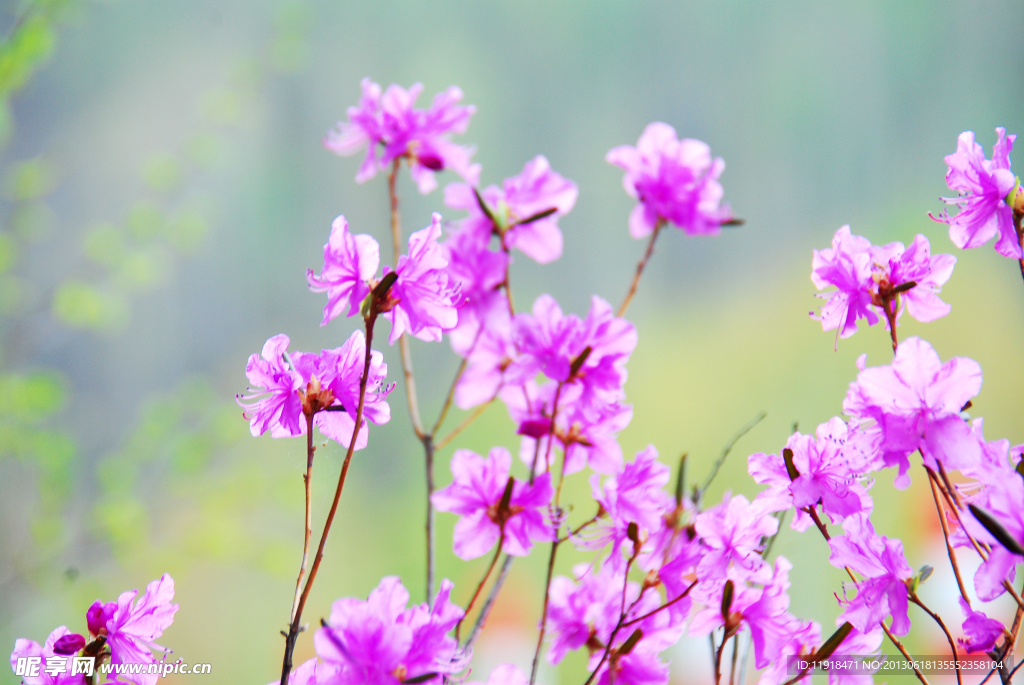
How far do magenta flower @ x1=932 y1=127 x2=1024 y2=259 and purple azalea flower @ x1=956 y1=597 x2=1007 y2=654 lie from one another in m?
0.20

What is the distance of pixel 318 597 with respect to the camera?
1409mm

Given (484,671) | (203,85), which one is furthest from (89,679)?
(203,85)

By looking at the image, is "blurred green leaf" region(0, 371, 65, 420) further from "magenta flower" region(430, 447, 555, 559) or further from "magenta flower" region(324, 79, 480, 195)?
"magenta flower" region(430, 447, 555, 559)

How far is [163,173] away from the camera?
1344 mm

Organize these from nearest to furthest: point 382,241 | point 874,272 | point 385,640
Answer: point 385,640 → point 874,272 → point 382,241

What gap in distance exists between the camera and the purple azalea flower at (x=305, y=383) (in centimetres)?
35

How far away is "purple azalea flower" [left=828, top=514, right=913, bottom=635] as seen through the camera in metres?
0.34

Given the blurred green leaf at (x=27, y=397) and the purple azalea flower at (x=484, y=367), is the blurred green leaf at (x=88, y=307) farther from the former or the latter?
the purple azalea flower at (x=484, y=367)

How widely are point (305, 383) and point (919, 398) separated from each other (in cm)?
31

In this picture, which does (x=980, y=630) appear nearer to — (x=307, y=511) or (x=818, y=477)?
(x=818, y=477)

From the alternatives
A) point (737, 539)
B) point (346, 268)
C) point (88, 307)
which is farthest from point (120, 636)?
point (88, 307)

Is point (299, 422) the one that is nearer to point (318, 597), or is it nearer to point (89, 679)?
point (89, 679)

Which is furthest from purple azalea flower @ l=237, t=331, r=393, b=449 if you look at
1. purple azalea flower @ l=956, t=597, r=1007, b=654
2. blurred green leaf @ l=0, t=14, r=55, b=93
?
blurred green leaf @ l=0, t=14, r=55, b=93

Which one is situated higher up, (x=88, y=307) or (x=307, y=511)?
(x=88, y=307)
